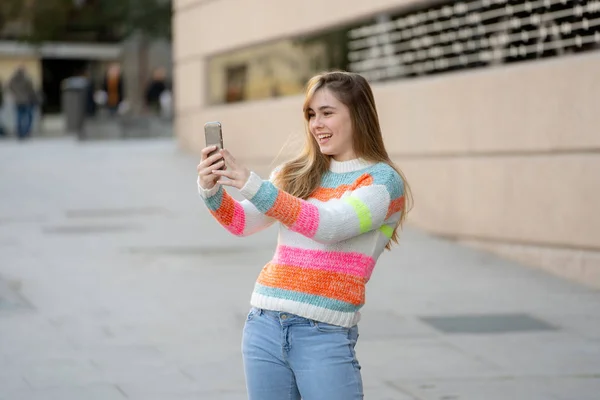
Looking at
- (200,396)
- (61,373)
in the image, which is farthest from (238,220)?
(61,373)

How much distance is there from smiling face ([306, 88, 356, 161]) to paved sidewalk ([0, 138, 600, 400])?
249cm

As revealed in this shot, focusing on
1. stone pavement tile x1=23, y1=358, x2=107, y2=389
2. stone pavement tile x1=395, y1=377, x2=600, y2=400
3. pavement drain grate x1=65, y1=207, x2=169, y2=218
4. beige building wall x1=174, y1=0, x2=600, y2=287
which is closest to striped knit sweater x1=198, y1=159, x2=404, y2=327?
stone pavement tile x1=395, y1=377, x2=600, y2=400

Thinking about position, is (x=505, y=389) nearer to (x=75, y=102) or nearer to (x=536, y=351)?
(x=536, y=351)

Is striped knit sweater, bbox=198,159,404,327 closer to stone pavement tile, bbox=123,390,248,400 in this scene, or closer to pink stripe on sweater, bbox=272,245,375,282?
pink stripe on sweater, bbox=272,245,375,282

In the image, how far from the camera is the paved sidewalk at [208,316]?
616cm

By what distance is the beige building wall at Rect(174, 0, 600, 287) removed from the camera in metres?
9.71

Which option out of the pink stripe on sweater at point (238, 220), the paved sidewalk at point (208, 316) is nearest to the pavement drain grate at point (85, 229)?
the paved sidewalk at point (208, 316)

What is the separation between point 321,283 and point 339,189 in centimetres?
31

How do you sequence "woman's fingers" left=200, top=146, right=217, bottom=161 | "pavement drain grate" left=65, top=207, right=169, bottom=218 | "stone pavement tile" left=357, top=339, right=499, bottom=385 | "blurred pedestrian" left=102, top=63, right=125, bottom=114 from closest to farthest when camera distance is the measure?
"woman's fingers" left=200, top=146, right=217, bottom=161 < "stone pavement tile" left=357, top=339, right=499, bottom=385 < "pavement drain grate" left=65, top=207, right=169, bottom=218 < "blurred pedestrian" left=102, top=63, right=125, bottom=114

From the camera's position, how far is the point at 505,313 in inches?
330

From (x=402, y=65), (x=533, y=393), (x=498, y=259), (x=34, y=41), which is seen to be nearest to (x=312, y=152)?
(x=533, y=393)

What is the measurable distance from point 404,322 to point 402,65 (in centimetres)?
578

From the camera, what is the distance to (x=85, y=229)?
12.8 metres

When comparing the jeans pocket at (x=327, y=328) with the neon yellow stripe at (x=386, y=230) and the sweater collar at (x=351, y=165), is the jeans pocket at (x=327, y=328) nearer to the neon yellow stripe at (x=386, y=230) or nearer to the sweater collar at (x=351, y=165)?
the neon yellow stripe at (x=386, y=230)
